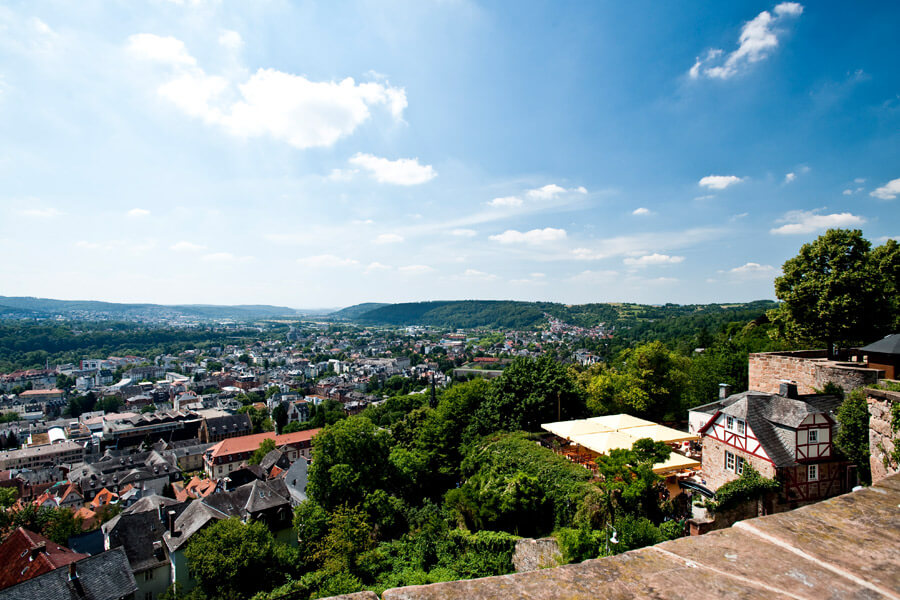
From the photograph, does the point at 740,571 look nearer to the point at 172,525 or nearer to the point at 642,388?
the point at 642,388

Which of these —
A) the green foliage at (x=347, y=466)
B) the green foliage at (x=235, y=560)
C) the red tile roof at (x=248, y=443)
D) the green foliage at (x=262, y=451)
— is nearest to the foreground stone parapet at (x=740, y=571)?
the green foliage at (x=347, y=466)

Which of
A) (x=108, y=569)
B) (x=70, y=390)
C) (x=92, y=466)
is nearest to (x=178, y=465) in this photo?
(x=92, y=466)

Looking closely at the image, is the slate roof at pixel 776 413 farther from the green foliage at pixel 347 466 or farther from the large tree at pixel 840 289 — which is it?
the green foliage at pixel 347 466

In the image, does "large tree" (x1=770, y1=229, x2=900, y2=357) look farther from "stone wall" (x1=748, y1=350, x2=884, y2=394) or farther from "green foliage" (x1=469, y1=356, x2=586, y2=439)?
"green foliage" (x1=469, y1=356, x2=586, y2=439)

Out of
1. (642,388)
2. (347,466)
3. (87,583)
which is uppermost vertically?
(642,388)

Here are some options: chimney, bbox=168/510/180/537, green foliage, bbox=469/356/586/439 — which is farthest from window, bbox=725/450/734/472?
chimney, bbox=168/510/180/537

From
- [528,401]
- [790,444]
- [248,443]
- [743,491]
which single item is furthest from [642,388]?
[248,443]

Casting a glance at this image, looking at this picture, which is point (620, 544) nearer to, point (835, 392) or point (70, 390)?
point (835, 392)
